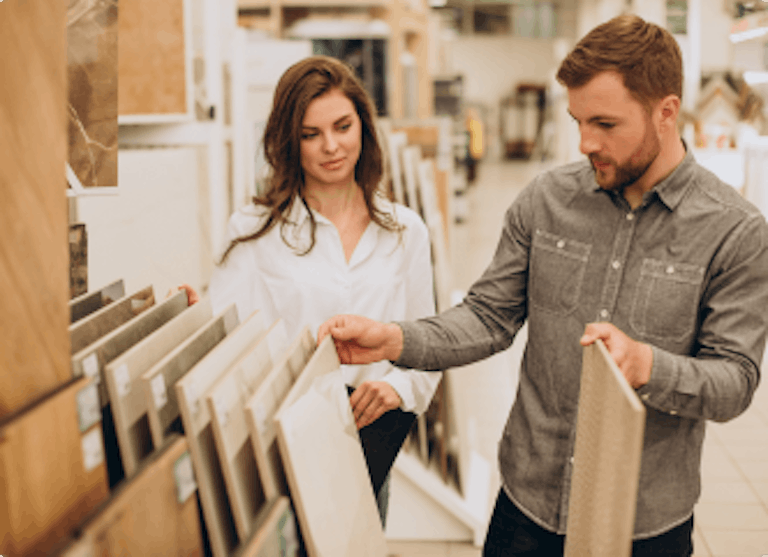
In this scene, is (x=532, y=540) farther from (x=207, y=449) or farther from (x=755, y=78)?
(x=755, y=78)

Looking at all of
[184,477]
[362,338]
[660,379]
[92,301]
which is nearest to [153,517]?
[184,477]

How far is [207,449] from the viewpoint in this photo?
86cm

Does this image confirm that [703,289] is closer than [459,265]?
Yes

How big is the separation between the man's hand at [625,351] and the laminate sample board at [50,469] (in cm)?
68

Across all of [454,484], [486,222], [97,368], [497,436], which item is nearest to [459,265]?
[486,222]

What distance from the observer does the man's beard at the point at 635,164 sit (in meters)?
1.38

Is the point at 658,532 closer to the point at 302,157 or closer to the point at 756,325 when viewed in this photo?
the point at 756,325

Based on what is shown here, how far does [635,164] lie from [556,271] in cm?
27

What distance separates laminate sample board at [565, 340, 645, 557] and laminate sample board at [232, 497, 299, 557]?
1.25 ft

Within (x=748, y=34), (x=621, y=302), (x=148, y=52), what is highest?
(x=748, y=34)

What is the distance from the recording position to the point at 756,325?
1308mm

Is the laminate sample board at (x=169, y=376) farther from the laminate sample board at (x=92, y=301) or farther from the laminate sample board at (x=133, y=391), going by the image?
the laminate sample board at (x=92, y=301)

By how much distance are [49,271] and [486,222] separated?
10.9 m

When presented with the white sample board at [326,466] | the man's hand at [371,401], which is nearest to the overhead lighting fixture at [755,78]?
the man's hand at [371,401]
